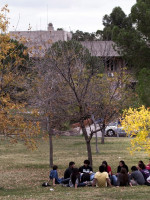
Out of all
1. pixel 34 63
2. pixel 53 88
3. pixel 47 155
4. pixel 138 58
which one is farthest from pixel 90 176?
pixel 138 58

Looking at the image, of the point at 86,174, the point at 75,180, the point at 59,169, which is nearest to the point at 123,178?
the point at 86,174

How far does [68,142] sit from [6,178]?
1715 centimetres

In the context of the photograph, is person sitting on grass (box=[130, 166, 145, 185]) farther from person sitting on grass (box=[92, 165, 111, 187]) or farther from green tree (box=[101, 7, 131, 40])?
green tree (box=[101, 7, 131, 40])

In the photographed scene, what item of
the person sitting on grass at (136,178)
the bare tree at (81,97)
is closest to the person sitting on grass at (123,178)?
the person sitting on grass at (136,178)

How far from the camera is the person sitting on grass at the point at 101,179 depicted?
16219mm

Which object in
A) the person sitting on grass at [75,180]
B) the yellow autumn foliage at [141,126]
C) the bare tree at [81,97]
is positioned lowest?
the person sitting on grass at [75,180]

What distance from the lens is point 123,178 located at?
16391 mm

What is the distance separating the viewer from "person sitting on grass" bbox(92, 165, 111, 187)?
16219 mm

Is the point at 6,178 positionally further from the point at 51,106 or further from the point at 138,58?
the point at 138,58

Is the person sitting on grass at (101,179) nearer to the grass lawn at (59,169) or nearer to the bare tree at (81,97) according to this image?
the grass lawn at (59,169)

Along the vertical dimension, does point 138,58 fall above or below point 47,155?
above

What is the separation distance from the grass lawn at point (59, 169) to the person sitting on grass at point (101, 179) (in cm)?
41

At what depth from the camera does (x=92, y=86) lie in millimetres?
20938

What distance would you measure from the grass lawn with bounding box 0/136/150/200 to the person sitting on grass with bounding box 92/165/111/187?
16.0 inches
